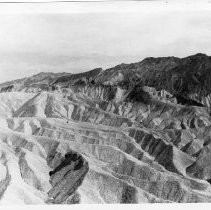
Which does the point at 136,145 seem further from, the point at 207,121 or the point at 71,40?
the point at 71,40

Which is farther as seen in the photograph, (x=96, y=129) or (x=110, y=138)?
(x=96, y=129)

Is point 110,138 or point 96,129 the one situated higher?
point 110,138

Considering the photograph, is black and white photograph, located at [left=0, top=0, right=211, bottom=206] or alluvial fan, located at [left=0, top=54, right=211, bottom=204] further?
alluvial fan, located at [left=0, top=54, right=211, bottom=204]

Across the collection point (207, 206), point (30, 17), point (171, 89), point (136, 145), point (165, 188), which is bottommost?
point (171, 89)

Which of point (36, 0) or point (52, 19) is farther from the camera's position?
point (52, 19)

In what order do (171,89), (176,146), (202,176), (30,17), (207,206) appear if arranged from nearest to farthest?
(207,206), (30,17), (202,176), (176,146), (171,89)

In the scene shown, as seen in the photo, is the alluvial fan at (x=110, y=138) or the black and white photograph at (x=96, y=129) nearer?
the black and white photograph at (x=96, y=129)

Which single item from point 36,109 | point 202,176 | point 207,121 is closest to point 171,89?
point 207,121

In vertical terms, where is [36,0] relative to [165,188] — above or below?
above
